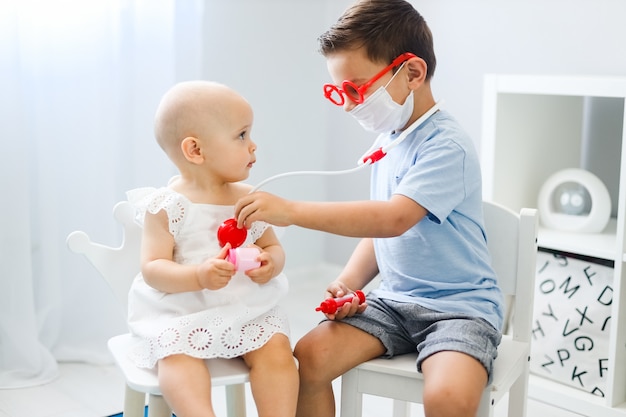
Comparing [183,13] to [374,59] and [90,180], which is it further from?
[374,59]

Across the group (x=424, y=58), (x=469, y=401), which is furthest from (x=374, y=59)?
(x=469, y=401)

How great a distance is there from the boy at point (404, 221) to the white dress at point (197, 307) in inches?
4.3

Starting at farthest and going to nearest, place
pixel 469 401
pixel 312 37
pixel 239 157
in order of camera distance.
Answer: pixel 312 37 → pixel 239 157 → pixel 469 401

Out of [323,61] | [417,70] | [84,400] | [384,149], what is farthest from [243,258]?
[323,61]

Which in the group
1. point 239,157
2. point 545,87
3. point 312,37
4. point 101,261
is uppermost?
point 312,37

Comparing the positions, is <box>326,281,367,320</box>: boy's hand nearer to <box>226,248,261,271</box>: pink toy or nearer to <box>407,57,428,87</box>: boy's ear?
<box>226,248,261,271</box>: pink toy

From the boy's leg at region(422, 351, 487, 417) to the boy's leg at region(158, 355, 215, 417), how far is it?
0.30 metres

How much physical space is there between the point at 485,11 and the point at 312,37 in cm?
Result: 64

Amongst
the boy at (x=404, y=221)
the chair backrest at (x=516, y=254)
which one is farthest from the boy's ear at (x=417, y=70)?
the chair backrest at (x=516, y=254)

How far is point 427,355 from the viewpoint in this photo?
3.95ft

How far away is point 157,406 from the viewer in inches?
47.4

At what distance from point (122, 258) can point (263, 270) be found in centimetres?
29

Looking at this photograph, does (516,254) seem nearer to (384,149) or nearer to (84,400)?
(384,149)

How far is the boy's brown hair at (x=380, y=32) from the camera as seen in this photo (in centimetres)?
130
